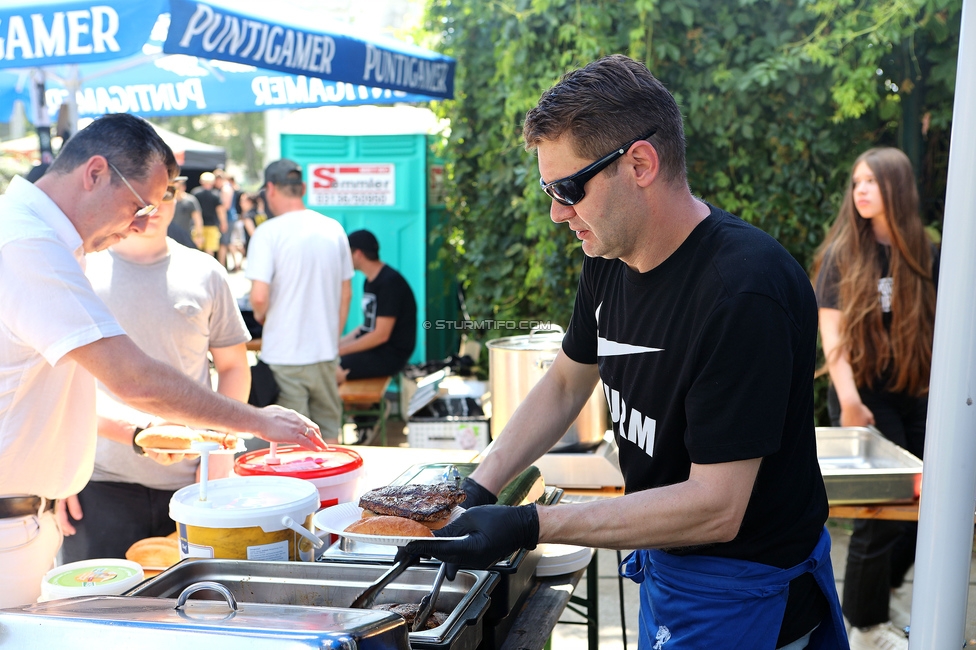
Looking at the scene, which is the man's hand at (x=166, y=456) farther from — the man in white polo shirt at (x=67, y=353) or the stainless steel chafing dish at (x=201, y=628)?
the stainless steel chafing dish at (x=201, y=628)

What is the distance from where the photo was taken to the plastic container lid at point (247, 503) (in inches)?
78.7

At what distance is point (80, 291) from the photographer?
A: 85.4 inches

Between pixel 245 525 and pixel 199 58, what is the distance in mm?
3616

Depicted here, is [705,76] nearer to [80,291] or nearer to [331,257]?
[331,257]

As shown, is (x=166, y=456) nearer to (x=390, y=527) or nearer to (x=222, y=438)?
Result: (x=222, y=438)

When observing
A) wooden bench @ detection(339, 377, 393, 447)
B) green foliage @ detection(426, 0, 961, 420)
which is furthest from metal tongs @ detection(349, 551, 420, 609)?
wooden bench @ detection(339, 377, 393, 447)

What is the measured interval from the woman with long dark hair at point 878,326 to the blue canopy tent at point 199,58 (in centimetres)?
292

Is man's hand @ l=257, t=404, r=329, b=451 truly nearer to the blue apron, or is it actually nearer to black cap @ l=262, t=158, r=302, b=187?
the blue apron

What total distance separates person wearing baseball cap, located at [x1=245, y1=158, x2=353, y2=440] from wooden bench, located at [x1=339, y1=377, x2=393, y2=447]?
2.44 ft

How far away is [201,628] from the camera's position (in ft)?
4.23

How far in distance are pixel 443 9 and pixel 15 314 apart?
17.2 ft

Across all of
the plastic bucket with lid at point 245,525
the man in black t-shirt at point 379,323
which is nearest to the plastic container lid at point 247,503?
the plastic bucket with lid at point 245,525

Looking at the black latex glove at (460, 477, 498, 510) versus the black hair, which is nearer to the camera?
the black latex glove at (460, 477, 498, 510)

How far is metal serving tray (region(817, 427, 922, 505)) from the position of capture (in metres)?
3.09
